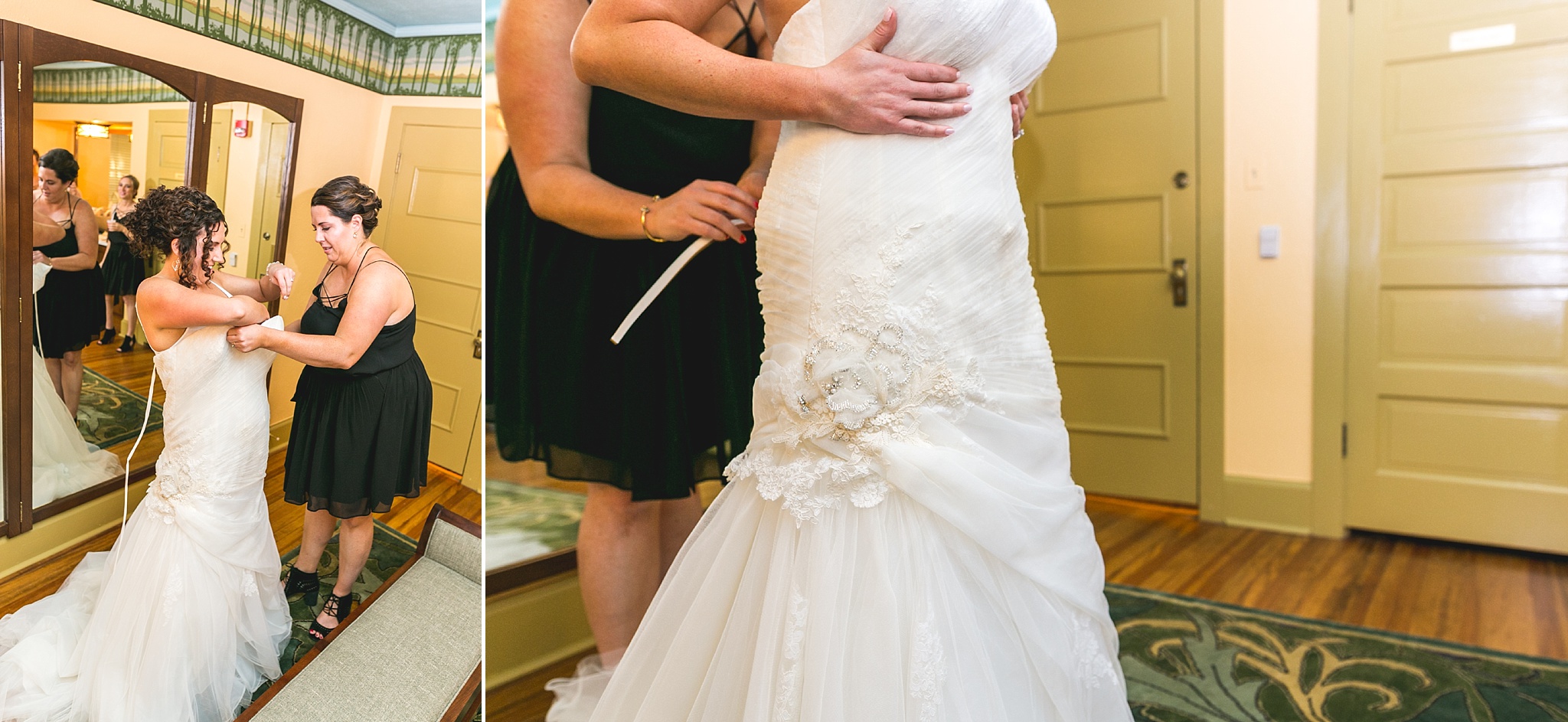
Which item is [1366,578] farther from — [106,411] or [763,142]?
[106,411]

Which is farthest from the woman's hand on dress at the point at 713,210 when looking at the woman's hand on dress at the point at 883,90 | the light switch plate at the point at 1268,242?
the light switch plate at the point at 1268,242

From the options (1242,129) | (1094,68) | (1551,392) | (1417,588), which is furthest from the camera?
(1094,68)

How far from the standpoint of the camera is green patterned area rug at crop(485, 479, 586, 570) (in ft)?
4.56

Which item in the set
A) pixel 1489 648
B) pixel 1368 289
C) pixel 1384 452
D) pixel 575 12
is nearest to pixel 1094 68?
pixel 1368 289

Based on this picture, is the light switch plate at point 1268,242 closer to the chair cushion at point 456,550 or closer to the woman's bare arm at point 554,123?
the woman's bare arm at point 554,123

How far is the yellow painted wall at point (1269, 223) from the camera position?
265 cm

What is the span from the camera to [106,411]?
316mm

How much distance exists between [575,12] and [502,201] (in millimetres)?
306

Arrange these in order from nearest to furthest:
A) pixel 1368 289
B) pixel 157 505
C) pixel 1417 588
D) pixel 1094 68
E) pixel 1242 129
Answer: pixel 157 505 < pixel 1417 588 < pixel 1368 289 < pixel 1242 129 < pixel 1094 68

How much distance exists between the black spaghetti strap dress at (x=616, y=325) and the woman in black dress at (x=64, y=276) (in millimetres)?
835

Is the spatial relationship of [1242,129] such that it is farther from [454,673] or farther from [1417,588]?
[454,673]

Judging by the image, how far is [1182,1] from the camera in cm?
287

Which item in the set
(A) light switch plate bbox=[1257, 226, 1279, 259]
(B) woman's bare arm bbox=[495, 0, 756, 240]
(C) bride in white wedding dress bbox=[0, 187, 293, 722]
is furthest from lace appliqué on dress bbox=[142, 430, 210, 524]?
(A) light switch plate bbox=[1257, 226, 1279, 259]

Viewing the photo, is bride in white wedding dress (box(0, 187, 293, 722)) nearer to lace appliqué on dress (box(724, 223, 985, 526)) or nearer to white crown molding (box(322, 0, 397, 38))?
white crown molding (box(322, 0, 397, 38))
